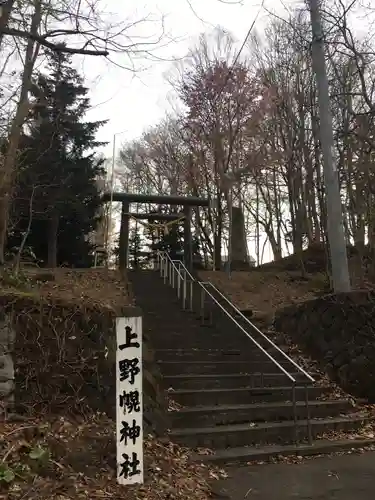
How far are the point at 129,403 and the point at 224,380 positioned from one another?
3656mm

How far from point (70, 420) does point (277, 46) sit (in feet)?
56.8

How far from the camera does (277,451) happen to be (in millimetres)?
6566

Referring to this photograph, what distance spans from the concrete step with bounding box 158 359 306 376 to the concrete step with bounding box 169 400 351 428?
3.41ft

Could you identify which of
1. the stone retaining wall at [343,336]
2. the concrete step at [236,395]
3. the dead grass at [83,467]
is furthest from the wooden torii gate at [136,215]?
the dead grass at [83,467]

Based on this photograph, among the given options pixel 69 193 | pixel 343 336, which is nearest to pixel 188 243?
pixel 69 193

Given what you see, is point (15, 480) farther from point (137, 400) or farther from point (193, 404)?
point (193, 404)

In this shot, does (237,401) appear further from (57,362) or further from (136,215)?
(136,215)

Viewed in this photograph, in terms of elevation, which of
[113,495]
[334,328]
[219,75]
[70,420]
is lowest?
[113,495]

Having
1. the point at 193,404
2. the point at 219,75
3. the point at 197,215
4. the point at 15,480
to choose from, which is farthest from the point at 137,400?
the point at 197,215

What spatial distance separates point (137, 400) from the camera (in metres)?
5.15

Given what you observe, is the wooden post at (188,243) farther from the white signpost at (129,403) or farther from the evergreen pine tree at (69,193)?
the white signpost at (129,403)

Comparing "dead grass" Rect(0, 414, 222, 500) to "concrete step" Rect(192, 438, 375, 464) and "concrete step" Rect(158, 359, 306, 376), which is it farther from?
"concrete step" Rect(158, 359, 306, 376)

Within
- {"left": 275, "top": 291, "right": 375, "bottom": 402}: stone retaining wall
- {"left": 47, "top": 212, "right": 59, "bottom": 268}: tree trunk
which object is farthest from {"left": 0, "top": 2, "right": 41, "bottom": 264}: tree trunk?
{"left": 47, "top": 212, "right": 59, "bottom": 268}: tree trunk

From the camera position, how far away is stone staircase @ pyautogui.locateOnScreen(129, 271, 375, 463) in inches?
265
